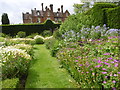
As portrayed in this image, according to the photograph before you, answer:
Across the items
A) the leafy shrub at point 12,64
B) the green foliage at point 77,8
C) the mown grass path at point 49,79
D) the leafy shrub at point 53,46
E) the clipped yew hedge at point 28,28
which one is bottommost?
the mown grass path at point 49,79

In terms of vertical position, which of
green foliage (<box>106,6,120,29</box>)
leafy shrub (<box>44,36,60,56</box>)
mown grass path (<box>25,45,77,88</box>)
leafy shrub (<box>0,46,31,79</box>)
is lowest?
mown grass path (<box>25,45,77,88</box>)

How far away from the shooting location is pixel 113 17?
8258 millimetres

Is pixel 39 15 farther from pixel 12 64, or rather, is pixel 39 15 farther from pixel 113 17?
pixel 12 64

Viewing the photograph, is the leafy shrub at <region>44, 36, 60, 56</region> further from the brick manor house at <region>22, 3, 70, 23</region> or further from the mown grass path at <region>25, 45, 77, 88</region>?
the brick manor house at <region>22, 3, 70, 23</region>

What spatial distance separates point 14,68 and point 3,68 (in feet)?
1.11

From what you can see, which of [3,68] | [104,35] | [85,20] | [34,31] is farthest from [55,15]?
[3,68]

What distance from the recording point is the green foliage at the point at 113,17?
26.2 feet

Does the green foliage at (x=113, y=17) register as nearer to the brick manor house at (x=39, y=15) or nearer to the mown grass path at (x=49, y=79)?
the mown grass path at (x=49, y=79)

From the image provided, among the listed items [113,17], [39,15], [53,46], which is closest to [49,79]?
[53,46]

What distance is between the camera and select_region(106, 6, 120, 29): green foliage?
7.99m

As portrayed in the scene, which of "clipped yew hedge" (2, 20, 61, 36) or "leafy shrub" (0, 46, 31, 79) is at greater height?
"clipped yew hedge" (2, 20, 61, 36)

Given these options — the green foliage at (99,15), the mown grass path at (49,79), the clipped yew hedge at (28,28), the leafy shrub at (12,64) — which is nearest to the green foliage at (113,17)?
the green foliage at (99,15)

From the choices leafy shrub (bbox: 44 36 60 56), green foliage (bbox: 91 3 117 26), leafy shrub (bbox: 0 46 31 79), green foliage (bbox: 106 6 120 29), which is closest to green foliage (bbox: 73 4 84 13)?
green foliage (bbox: 91 3 117 26)

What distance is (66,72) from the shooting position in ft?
17.1
